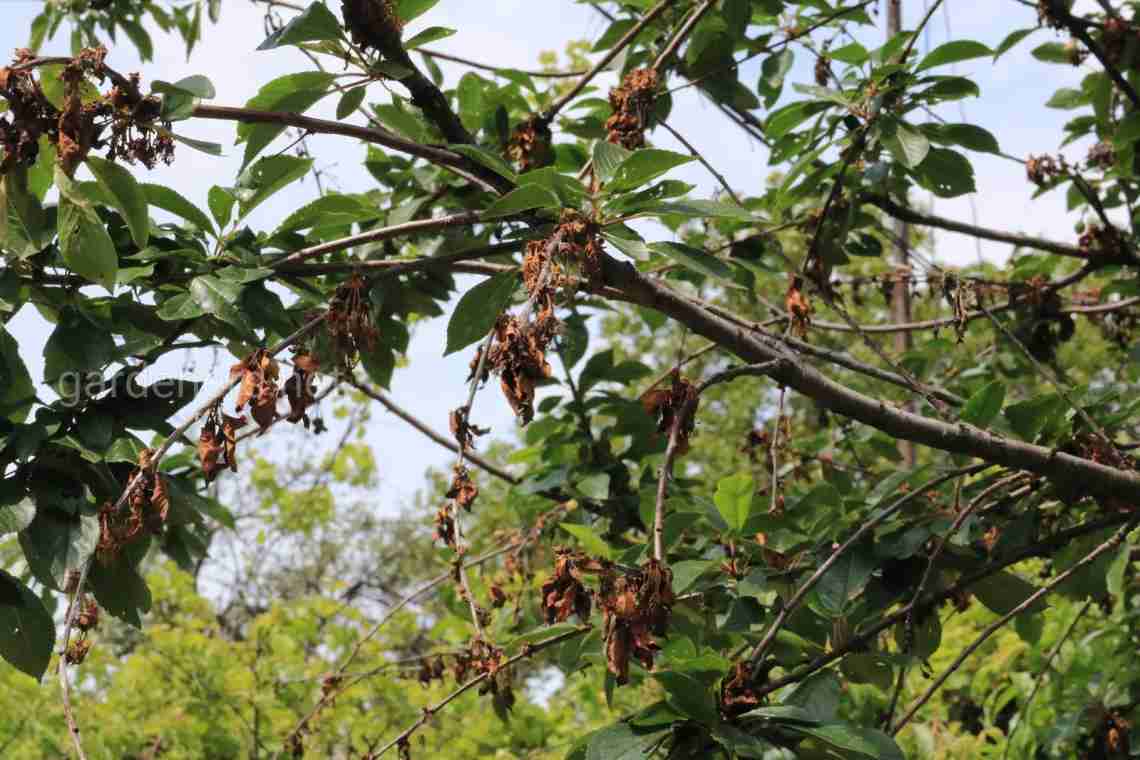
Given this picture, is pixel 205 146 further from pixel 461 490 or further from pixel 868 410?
pixel 868 410

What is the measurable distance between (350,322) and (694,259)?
0.45 meters

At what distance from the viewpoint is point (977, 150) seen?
239 cm

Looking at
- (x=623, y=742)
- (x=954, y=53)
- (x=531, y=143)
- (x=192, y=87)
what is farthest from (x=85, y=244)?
(x=954, y=53)

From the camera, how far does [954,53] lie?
7.18 ft

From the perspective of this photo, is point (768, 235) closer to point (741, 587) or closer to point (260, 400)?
point (741, 587)

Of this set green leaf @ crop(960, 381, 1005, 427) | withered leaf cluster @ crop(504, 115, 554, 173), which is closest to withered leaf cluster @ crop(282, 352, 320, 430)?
withered leaf cluster @ crop(504, 115, 554, 173)

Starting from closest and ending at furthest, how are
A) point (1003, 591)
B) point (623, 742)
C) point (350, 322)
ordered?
point (623, 742) < point (350, 322) < point (1003, 591)

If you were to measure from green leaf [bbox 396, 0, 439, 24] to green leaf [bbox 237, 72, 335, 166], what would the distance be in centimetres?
15

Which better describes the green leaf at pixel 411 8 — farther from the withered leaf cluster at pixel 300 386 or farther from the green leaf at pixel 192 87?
the withered leaf cluster at pixel 300 386

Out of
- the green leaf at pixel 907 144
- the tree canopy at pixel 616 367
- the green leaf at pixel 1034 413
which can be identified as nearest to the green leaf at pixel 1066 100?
the tree canopy at pixel 616 367

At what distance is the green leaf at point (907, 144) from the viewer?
7.11 ft

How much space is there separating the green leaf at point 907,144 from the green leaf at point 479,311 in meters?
0.96

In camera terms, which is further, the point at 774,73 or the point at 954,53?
the point at 774,73

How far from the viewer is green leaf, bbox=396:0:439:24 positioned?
1.59m
